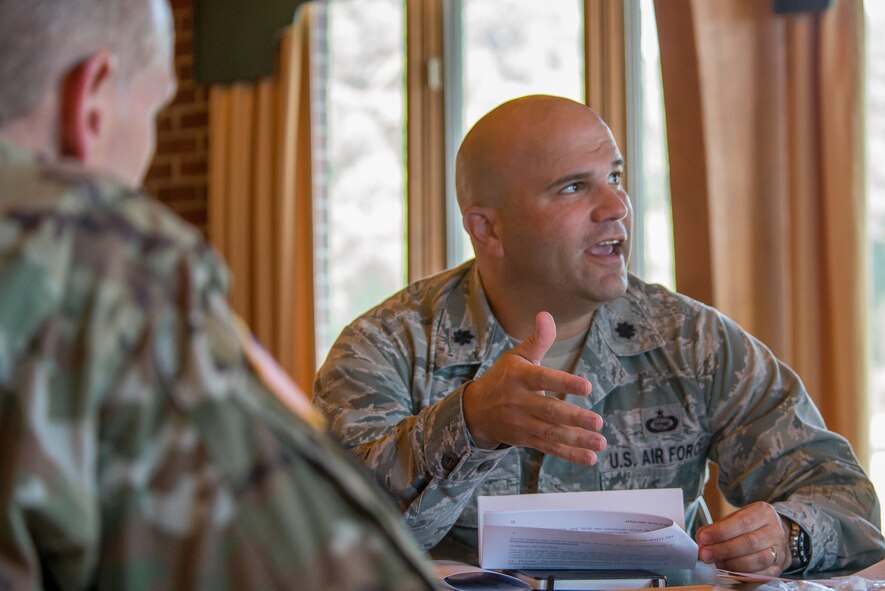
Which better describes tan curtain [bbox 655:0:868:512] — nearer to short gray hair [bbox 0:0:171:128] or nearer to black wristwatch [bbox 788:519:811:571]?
black wristwatch [bbox 788:519:811:571]

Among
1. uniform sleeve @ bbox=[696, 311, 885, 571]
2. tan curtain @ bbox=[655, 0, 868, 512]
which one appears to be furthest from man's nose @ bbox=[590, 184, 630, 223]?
tan curtain @ bbox=[655, 0, 868, 512]

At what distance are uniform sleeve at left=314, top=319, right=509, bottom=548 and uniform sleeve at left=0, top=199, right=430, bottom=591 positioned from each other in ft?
3.05

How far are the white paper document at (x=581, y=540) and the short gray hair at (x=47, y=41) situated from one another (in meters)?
0.78

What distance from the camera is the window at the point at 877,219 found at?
107 inches

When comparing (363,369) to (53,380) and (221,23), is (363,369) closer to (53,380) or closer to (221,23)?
(53,380)

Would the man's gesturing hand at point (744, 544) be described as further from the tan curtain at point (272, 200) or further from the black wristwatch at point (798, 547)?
the tan curtain at point (272, 200)

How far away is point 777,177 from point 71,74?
2373 mm

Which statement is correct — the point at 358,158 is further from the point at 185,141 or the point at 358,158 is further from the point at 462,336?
the point at 462,336

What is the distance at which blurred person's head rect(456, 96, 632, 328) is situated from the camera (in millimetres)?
1848

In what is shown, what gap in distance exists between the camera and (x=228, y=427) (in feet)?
1.68

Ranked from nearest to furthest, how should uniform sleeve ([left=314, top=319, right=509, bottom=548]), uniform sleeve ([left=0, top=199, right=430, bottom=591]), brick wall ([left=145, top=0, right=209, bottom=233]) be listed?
1. uniform sleeve ([left=0, top=199, right=430, bottom=591])
2. uniform sleeve ([left=314, top=319, right=509, bottom=548])
3. brick wall ([left=145, top=0, right=209, bottom=233])

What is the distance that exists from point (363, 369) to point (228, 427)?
4.09 ft

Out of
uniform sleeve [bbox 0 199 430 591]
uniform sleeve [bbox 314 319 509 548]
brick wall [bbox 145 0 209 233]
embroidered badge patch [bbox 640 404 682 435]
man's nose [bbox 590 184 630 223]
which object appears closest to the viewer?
uniform sleeve [bbox 0 199 430 591]

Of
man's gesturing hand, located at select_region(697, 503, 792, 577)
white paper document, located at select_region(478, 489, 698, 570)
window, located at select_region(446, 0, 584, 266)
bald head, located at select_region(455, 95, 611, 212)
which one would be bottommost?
man's gesturing hand, located at select_region(697, 503, 792, 577)
